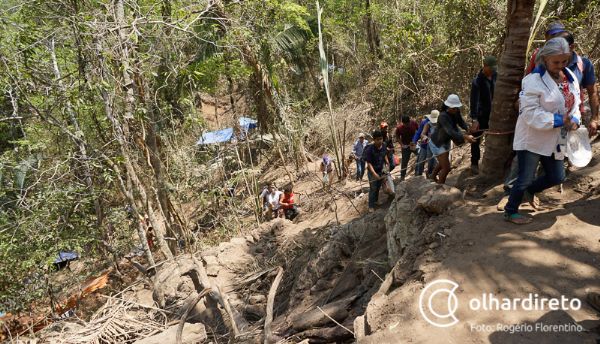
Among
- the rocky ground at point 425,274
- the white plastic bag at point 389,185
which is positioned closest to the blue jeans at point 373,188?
the white plastic bag at point 389,185

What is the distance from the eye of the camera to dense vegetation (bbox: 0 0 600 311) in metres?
6.95

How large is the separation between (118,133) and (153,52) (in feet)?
5.18

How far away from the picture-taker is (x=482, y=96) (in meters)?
5.13

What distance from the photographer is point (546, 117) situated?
10.7 feet

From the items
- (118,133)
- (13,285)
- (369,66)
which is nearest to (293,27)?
(369,66)

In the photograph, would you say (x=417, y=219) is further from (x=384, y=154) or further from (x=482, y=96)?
(x=384, y=154)

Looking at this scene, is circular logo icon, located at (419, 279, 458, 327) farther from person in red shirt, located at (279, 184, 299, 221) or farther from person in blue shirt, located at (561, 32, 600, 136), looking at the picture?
person in red shirt, located at (279, 184, 299, 221)

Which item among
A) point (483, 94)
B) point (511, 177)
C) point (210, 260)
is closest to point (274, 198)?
point (210, 260)

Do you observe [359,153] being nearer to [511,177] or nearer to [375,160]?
[375,160]

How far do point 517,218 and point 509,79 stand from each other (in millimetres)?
1600

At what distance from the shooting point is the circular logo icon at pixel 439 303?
2.92 metres

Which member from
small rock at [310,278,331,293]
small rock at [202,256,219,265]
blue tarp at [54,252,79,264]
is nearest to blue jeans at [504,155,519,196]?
small rock at [310,278,331,293]

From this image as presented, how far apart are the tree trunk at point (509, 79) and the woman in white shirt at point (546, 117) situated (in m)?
0.84

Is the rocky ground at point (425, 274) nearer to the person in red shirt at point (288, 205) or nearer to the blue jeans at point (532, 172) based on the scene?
the blue jeans at point (532, 172)
